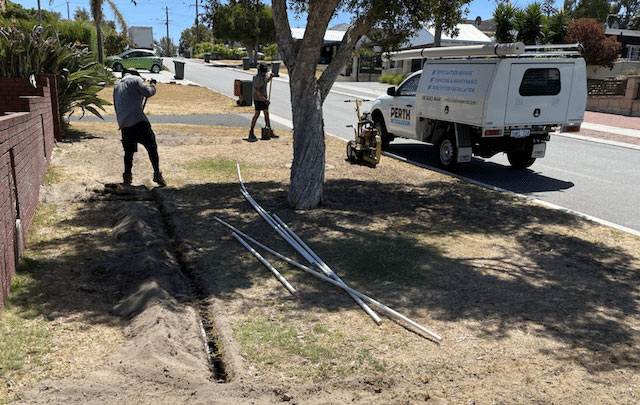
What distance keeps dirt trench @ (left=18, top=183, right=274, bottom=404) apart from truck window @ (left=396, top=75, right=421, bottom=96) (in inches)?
299

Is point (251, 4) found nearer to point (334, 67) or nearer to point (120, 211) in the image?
point (334, 67)

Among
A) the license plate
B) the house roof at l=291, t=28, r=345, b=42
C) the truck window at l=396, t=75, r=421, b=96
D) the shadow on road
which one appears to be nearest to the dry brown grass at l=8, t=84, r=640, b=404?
the shadow on road

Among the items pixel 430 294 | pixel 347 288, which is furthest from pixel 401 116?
pixel 347 288

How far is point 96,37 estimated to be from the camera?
39656 millimetres

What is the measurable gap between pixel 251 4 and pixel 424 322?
721 cm

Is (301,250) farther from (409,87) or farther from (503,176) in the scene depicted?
(409,87)

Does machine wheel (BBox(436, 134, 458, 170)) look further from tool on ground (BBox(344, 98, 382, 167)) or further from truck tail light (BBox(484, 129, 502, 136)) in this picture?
tool on ground (BBox(344, 98, 382, 167))

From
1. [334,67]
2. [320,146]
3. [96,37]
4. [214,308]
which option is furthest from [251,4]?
[96,37]

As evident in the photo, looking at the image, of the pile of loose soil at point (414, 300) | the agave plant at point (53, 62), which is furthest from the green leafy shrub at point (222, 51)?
the pile of loose soil at point (414, 300)

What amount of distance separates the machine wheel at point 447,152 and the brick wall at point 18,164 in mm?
7117

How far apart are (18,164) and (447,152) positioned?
7813 millimetres

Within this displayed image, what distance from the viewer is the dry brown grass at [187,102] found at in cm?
2117

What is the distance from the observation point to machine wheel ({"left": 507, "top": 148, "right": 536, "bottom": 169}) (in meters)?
11.7

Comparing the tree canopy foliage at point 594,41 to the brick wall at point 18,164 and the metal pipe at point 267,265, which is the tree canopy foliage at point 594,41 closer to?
the brick wall at point 18,164
